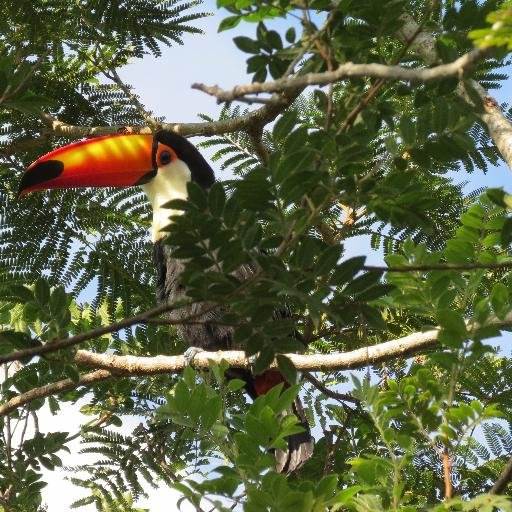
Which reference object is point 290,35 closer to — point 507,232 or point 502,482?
point 507,232

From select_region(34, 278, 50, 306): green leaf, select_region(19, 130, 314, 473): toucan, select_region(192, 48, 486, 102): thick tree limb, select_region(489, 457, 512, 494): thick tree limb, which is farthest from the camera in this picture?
select_region(19, 130, 314, 473): toucan

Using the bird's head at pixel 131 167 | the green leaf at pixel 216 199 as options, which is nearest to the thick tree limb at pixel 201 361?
the bird's head at pixel 131 167

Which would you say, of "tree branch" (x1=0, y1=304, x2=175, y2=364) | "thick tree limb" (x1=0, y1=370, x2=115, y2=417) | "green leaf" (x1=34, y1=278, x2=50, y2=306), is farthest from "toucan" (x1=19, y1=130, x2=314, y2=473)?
"tree branch" (x1=0, y1=304, x2=175, y2=364)

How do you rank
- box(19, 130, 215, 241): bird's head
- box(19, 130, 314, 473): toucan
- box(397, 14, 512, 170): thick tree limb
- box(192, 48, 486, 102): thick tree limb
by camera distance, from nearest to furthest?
box(192, 48, 486, 102): thick tree limb → box(397, 14, 512, 170): thick tree limb → box(19, 130, 314, 473): toucan → box(19, 130, 215, 241): bird's head

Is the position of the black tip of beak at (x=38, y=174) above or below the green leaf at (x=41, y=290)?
above

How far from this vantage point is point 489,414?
2502mm

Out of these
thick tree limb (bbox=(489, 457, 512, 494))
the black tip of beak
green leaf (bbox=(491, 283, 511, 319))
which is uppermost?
the black tip of beak

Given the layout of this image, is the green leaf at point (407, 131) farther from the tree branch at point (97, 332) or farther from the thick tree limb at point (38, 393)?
the thick tree limb at point (38, 393)

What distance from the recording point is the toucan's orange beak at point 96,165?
450cm

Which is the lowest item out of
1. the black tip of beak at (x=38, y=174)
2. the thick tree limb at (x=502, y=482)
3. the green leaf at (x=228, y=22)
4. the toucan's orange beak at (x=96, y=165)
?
the thick tree limb at (x=502, y=482)

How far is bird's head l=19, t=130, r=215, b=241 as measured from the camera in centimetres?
456

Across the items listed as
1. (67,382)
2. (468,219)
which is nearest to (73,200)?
(67,382)

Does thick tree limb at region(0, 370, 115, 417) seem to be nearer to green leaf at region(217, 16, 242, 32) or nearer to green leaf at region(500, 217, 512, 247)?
green leaf at region(217, 16, 242, 32)

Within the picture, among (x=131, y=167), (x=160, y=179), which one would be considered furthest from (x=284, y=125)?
(x=160, y=179)
